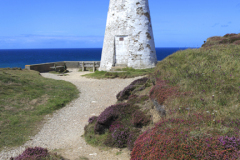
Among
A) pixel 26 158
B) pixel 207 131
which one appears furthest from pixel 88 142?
pixel 207 131

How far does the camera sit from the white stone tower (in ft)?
57.2

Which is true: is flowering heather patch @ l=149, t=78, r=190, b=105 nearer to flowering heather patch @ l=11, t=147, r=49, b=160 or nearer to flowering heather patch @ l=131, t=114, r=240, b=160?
flowering heather patch @ l=131, t=114, r=240, b=160

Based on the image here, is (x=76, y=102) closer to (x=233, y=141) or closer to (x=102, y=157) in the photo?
(x=102, y=157)

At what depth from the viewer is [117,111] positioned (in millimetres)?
7094

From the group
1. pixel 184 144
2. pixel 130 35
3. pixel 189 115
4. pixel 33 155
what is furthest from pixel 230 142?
pixel 130 35

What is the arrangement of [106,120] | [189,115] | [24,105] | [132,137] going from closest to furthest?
[189,115]
[132,137]
[106,120]
[24,105]

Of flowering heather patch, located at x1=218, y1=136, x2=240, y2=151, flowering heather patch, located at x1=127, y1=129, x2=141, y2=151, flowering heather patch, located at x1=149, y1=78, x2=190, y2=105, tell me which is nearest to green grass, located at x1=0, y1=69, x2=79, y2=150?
flowering heather patch, located at x1=127, y1=129, x2=141, y2=151

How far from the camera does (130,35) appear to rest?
17594mm

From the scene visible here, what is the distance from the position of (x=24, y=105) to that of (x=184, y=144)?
888cm

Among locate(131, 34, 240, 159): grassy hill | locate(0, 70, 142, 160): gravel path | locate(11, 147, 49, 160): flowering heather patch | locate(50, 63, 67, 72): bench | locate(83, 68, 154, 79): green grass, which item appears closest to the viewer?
locate(131, 34, 240, 159): grassy hill

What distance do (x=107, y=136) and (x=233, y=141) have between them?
395 centimetres

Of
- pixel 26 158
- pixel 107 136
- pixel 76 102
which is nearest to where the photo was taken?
pixel 26 158

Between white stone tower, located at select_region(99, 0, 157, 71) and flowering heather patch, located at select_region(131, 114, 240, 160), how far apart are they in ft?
44.3

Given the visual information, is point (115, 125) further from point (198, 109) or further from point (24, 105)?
point (24, 105)
